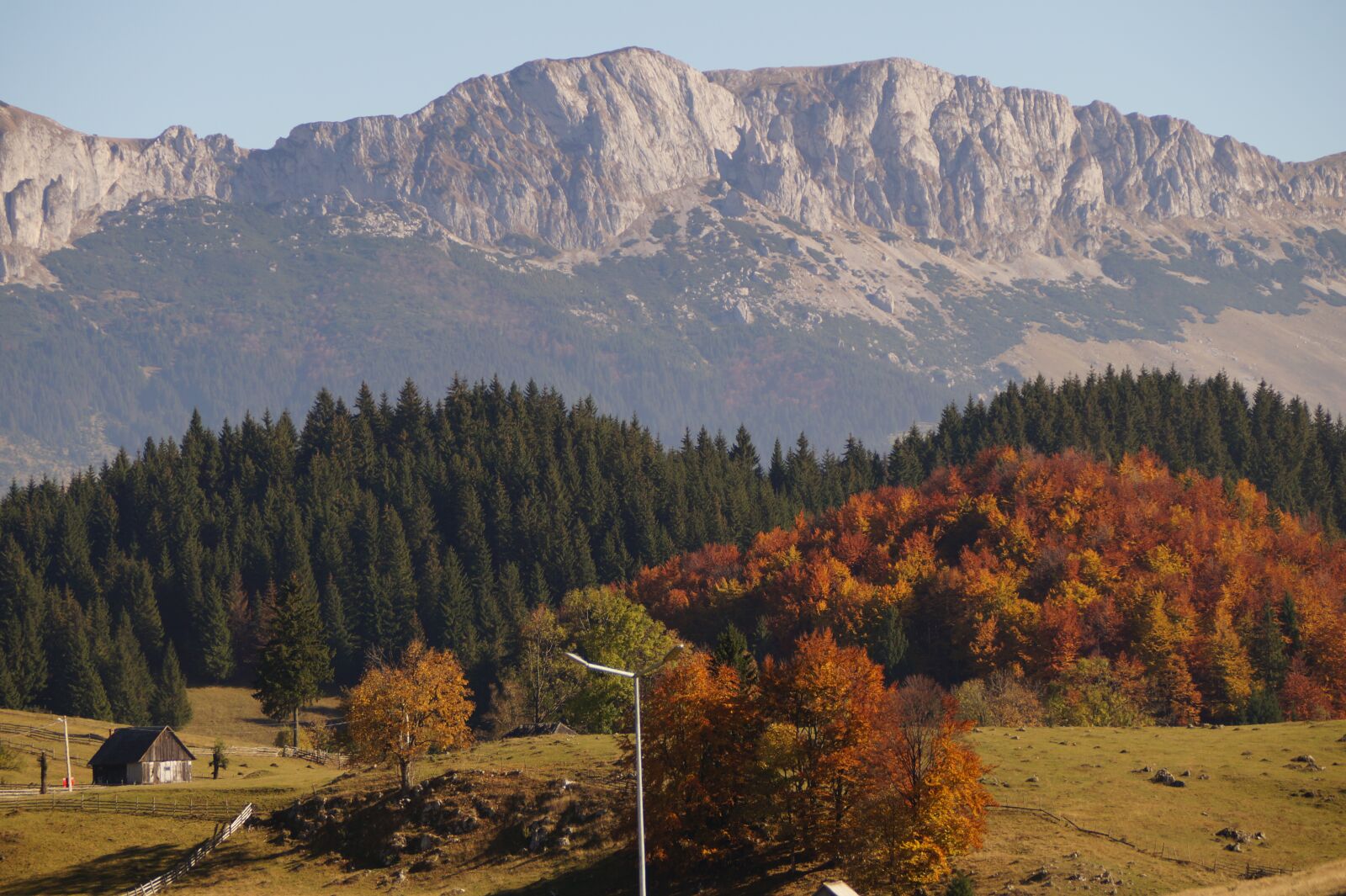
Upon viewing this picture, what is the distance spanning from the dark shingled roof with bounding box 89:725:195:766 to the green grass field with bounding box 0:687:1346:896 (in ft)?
28.5

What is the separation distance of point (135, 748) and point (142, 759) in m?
1.51

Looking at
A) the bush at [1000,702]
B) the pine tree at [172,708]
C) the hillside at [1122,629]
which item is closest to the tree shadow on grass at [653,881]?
the bush at [1000,702]

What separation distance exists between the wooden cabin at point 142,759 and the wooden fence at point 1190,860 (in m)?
73.6

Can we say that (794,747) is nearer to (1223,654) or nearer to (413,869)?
(413,869)

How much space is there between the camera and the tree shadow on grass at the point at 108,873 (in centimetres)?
10925

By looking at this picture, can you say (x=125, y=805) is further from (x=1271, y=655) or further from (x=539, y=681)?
(x=1271, y=655)

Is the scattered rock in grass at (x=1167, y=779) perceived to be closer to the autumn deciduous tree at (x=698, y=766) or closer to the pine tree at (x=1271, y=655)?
the autumn deciduous tree at (x=698, y=766)

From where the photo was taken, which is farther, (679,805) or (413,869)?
(413,869)

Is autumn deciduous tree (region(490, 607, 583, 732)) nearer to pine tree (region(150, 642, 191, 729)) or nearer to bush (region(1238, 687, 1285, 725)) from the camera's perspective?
pine tree (region(150, 642, 191, 729))

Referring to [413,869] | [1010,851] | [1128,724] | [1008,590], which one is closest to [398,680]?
[413,869]

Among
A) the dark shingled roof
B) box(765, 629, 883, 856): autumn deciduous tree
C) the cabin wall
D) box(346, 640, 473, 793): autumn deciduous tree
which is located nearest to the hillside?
box(346, 640, 473, 793): autumn deciduous tree

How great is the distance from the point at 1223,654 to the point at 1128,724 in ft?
65.6

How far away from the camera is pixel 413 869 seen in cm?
10738

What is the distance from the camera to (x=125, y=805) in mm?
124562
